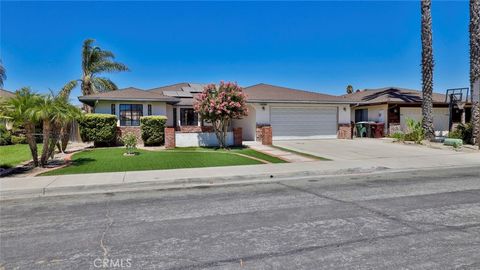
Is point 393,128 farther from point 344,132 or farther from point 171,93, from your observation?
point 171,93

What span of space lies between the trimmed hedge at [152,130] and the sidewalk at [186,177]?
917cm

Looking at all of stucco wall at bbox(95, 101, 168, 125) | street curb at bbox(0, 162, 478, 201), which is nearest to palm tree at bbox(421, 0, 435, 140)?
street curb at bbox(0, 162, 478, 201)

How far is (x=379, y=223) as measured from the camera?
5.34m

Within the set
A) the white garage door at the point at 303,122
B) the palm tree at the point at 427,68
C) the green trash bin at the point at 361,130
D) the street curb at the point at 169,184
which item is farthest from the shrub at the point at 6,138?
the palm tree at the point at 427,68

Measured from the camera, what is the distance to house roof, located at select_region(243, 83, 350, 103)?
2373 cm

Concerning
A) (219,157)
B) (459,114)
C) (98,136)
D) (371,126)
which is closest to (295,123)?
(371,126)

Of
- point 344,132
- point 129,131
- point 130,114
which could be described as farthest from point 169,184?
point 344,132

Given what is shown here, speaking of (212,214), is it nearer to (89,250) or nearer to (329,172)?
(89,250)

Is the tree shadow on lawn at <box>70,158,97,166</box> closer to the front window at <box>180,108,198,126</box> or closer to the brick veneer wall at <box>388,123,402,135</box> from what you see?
the front window at <box>180,108,198,126</box>

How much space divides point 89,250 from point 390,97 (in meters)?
27.7

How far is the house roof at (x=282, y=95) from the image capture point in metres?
23.7

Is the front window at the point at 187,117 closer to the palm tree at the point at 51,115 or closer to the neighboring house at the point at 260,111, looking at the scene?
the neighboring house at the point at 260,111

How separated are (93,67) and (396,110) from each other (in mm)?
26027

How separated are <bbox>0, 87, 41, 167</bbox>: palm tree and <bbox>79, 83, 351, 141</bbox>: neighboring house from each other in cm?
955
